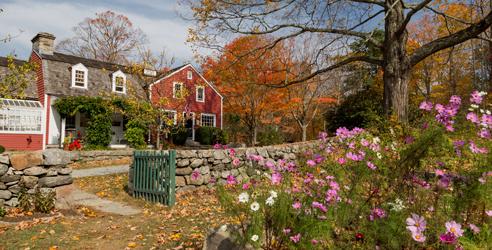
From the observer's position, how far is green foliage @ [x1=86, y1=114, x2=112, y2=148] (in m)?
19.2

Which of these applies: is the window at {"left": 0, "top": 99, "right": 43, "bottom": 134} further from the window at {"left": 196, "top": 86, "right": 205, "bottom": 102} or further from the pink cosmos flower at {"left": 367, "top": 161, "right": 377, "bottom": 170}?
the pink cosmos flower at {"left": 367, "top": 161, "right": 377, "bottom": 170}

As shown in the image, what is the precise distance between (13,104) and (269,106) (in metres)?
14.8

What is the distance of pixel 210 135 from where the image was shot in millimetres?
26422

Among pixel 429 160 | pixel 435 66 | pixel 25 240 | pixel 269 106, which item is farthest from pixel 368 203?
pixel 435 66

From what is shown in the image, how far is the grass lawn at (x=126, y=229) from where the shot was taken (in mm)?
4750

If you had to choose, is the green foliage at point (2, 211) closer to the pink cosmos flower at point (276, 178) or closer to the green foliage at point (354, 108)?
the pink cosmos flower at point (276, 178)

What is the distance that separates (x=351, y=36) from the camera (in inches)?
446

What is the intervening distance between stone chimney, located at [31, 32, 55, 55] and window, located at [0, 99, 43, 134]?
3467mm

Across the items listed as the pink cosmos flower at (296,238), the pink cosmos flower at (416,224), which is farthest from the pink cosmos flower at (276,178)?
the pink cosmos flower at (416,224)

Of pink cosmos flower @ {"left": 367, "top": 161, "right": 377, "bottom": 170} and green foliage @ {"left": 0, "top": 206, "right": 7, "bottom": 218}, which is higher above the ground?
pink cosmos flower @ {"left": 367, "top": 161, "right": 377, "bottom": 170}

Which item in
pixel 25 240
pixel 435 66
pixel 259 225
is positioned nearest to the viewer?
pixel 259 225

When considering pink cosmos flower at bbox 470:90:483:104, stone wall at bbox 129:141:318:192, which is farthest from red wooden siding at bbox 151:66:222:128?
pink cosmos flower at bbox 470:90:483:104

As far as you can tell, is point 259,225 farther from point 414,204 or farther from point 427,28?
point 427,28

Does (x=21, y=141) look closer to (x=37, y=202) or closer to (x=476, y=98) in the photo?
(x=37, y=202)
